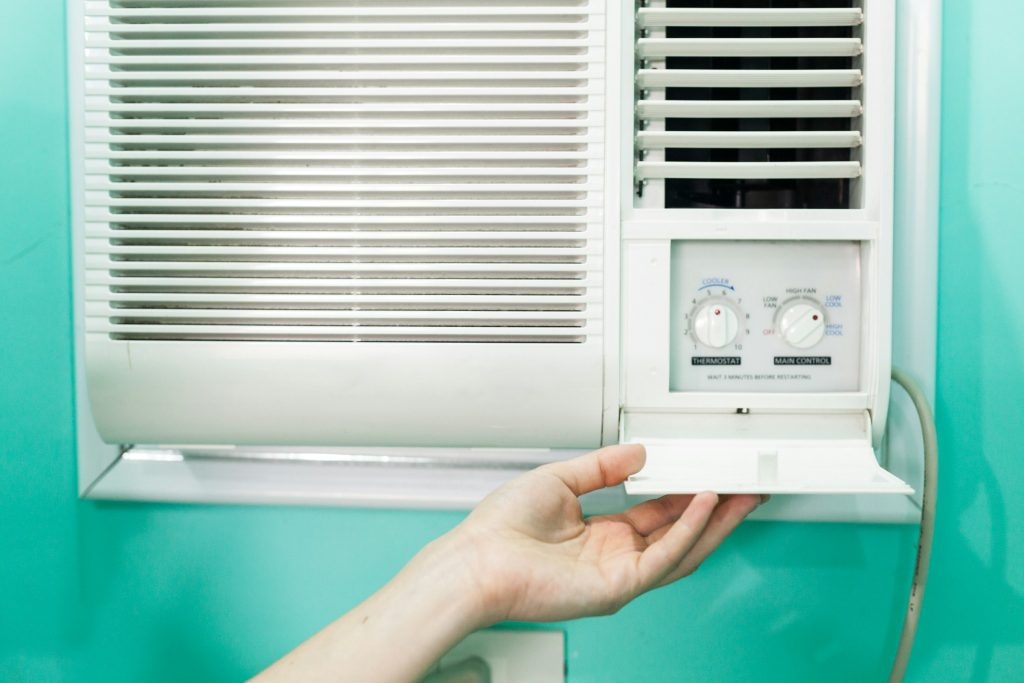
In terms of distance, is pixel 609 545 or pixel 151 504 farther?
pixel 151 504

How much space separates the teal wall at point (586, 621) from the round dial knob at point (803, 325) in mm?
206

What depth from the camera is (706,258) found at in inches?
23.2

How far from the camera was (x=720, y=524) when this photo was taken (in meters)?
0.58

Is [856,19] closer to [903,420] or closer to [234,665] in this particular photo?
[903,420]

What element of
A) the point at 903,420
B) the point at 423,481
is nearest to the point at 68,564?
the point at 423,481

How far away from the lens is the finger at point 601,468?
0.55m

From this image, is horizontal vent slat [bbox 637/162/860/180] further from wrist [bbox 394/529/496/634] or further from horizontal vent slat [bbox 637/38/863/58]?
wrist [bbox 394/529/496/634]

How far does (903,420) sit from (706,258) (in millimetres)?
294

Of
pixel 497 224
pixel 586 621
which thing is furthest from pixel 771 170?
pixel 586 621

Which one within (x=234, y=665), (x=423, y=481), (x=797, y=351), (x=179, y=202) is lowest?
(x=234, y=665)

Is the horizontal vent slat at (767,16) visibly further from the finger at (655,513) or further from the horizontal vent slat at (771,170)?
the finger at (655,513)

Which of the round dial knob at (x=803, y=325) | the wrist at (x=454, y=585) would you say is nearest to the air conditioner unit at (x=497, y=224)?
the round dial knob at (x=803, y=325)

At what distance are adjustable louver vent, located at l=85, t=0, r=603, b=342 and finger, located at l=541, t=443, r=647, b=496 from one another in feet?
0.35

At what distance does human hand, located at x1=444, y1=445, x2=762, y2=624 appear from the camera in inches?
20.9
